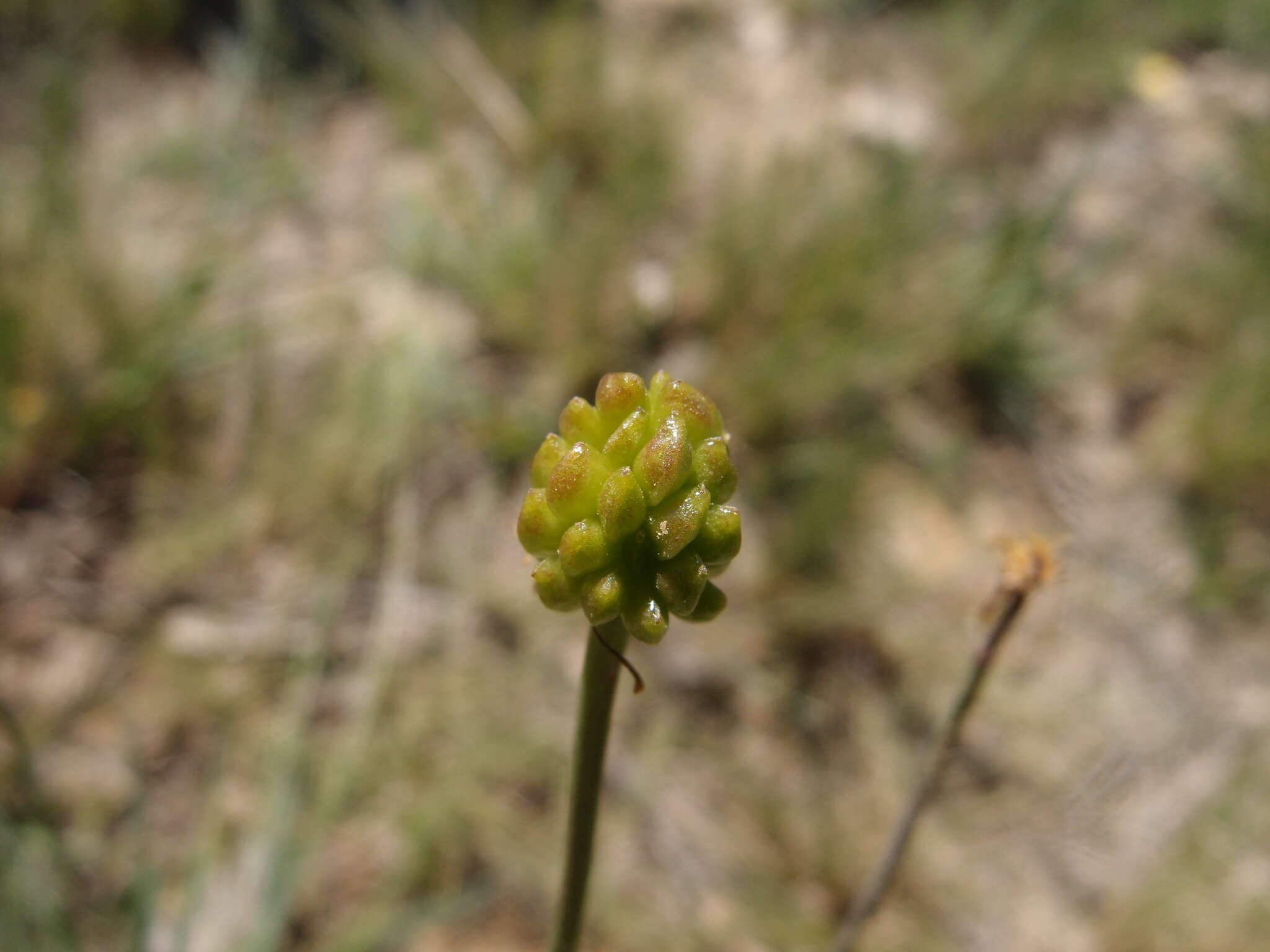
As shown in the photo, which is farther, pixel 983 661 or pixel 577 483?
pixel 983 661

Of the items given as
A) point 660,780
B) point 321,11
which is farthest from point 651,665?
point 321,11

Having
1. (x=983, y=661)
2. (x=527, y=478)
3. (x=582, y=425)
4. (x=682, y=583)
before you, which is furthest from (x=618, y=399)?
(x=527, y=478)

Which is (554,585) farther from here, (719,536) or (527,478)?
(527,478)

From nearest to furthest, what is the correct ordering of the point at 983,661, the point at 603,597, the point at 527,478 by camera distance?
1. the point at 603,597
2. the point at 983,661
3. the point at 527,478

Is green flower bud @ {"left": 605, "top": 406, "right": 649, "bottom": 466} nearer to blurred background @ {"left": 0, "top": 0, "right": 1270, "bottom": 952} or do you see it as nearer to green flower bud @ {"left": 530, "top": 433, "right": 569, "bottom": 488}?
green flower bud @ {"left": 530, "top": 433, "right": 569, "bottom": 488}

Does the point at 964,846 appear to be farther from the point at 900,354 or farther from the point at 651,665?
the point at 900,354
